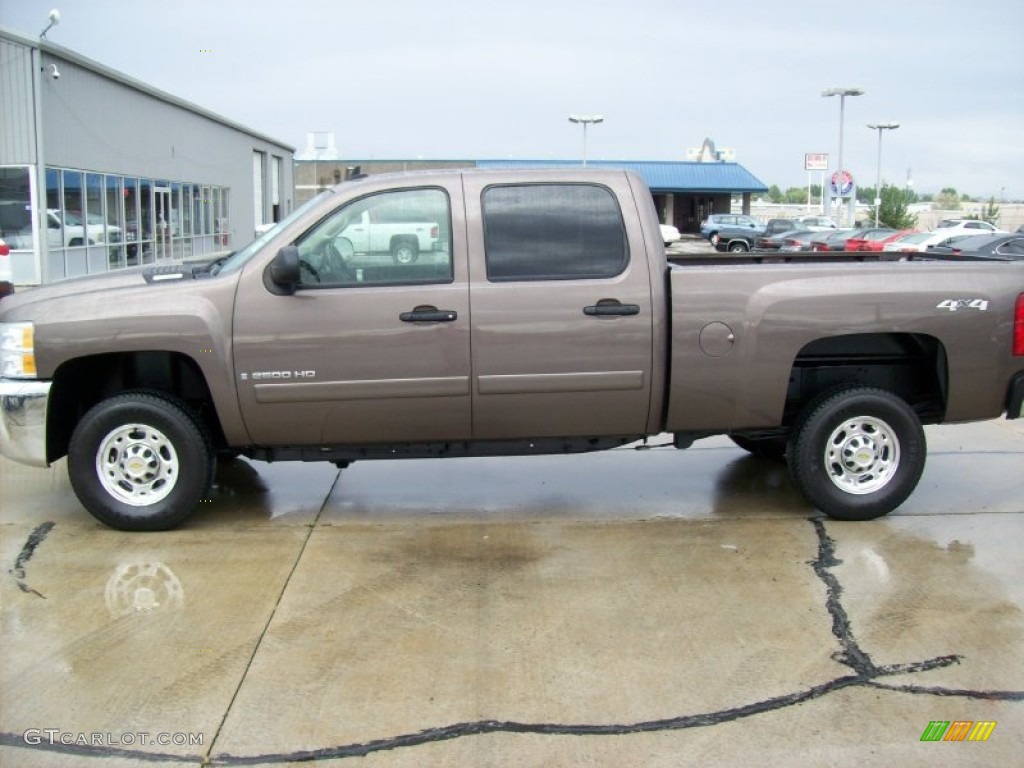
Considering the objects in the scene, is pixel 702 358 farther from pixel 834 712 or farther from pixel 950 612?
pixel 834 712

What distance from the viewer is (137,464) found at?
539cm

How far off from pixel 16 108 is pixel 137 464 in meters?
17.3

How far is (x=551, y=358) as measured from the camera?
530cm

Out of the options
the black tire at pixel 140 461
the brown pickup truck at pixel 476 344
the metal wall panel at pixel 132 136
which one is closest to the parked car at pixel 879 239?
the metal wall panel at pixel 132 136

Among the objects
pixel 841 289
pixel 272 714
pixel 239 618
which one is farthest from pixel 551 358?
pixel 272 714

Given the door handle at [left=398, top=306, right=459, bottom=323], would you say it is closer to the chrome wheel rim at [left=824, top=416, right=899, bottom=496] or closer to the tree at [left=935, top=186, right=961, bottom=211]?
the chrome wheel rim at [left=824, top=416, right=899, bottom=496]

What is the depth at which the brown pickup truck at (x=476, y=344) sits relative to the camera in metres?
5.23

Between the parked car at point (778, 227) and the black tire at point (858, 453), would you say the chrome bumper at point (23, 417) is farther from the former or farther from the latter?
the parked car at point (778, 227)

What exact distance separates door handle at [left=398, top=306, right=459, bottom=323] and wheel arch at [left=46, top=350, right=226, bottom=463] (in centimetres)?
119

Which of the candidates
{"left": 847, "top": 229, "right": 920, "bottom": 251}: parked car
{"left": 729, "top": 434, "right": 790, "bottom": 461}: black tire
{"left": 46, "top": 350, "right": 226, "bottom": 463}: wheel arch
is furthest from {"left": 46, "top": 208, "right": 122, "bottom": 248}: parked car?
{"left": 847, "top": 229, "right": 920, "bottom": 251}: parked car

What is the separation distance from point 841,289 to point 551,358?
162 centimetres

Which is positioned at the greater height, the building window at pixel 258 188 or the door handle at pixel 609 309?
the building window at pixel 258 188

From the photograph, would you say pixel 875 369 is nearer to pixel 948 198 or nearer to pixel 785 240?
pixel 785 240

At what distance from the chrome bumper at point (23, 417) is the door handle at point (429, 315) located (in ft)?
6.34
